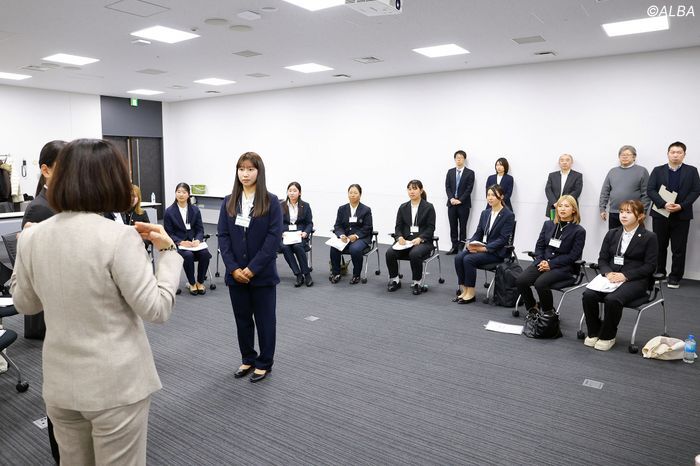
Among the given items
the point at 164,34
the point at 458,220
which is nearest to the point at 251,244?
the point at 164,34

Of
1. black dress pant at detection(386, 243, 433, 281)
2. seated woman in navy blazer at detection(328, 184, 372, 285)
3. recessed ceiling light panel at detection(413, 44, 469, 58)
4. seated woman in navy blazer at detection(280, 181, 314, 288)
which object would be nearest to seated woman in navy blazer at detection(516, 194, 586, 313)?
black dress pant at detection(386, 243, 433, 281)

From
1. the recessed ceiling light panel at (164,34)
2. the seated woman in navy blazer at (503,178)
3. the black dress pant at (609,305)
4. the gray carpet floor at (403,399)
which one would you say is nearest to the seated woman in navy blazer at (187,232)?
the gray carpet floor at (403,399)

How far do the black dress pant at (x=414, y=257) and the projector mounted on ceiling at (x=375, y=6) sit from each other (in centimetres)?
289

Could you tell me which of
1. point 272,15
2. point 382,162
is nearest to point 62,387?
point 272,15

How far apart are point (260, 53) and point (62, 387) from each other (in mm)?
6921

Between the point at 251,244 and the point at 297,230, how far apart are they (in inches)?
140

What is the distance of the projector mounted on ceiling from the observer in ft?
13.4

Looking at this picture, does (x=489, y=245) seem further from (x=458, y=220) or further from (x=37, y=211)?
(x=37, y=211)

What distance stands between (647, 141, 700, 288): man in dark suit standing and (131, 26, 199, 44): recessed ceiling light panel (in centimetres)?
649

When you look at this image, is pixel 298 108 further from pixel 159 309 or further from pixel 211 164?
pixel 159 309

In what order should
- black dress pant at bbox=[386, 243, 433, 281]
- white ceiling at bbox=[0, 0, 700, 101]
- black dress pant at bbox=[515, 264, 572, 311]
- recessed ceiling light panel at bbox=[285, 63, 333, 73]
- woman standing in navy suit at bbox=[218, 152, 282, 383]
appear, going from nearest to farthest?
woman standing in navy suit at bbox=[218, 152, 282, 383] < black dress pant at bbox=[515, 264, 572, 311] < white ceiling at bbox=[0, 0, 700, 101] < black dress pant at bbox=[386, 243, 433, 281] < recessed ceiling light panel at bbox=[285, 63, 333, 73]

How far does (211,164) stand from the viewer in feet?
44.0

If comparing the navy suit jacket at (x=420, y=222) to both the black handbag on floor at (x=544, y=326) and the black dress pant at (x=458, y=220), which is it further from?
the black dress pant at (x=458, y=220)

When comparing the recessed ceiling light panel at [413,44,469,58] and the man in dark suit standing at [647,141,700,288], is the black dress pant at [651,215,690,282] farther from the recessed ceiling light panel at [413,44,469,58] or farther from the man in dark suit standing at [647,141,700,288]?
the recessed ceiling light panel at [413,44,469,58]
